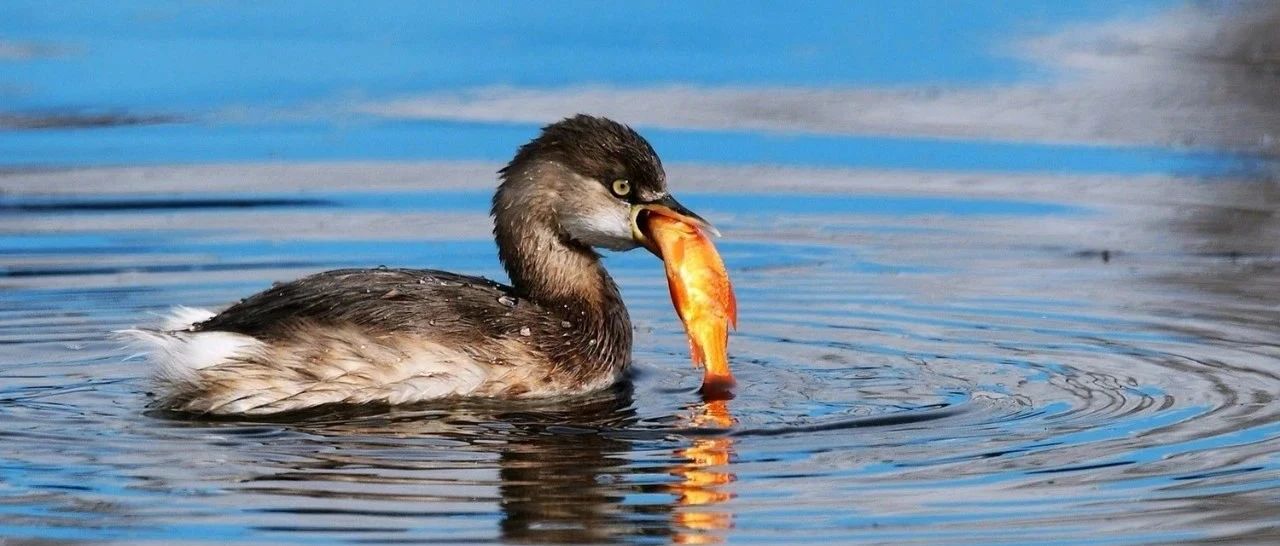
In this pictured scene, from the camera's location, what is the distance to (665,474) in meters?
6.51

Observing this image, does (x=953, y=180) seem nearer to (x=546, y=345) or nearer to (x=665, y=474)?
(x=546, y=345)

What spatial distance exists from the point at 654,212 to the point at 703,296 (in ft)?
1.24

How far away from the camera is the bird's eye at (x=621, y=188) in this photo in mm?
7953

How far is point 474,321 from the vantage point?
7641 millimetres

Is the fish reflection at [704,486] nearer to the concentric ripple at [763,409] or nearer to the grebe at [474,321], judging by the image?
the concentric ripple at [763,409]

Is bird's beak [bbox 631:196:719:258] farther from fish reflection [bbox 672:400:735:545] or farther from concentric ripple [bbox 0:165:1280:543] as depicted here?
fish reflection [bbox 672:400:735:545]

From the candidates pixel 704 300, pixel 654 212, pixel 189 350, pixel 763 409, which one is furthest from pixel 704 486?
pixel 189 350

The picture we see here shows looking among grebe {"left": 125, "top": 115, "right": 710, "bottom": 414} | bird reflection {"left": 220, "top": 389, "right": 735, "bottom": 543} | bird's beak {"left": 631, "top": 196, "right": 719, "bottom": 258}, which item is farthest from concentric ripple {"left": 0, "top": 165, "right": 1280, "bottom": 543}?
bird's beak {"left": 631, "top": 196, "right": 719, "bottom": 258}

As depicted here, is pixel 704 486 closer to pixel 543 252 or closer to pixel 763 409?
pixel 763 409

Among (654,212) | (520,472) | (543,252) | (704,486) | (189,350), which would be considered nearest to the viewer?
(704,486)

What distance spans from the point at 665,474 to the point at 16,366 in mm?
2739

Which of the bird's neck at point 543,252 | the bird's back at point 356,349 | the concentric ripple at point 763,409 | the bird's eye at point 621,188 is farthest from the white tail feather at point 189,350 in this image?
the bird's eye at point 621,188

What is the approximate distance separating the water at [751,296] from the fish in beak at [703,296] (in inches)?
8.5

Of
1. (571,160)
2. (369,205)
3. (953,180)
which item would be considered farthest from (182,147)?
(571,160)
